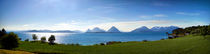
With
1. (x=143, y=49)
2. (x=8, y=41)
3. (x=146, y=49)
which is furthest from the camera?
(x=143, y=49)

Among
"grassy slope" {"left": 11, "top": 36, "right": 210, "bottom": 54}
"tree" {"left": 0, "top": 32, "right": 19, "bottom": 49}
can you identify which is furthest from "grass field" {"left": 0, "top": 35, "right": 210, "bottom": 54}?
"tree" {"left": 0, "top": 32, "right": 19, "bottom": 49}

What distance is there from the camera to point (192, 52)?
709 inches

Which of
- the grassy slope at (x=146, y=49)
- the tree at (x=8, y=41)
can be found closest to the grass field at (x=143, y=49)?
the grassy slope at (x=146, y=49)

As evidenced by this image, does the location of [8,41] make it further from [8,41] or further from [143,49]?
[143,49]

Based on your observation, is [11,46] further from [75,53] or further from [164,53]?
[164,53]

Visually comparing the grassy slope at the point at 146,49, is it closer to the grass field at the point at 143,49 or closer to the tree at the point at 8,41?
the grass field at the point at 143,49

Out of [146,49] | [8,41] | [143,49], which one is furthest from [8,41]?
[146,49]

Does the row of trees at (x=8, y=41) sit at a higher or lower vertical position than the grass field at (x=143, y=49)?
higher

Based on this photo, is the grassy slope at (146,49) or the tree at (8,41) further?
the tree at (8,41)

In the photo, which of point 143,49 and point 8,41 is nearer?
point 8,41

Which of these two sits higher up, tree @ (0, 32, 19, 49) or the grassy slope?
tree @ (0, 32, 19, 49)

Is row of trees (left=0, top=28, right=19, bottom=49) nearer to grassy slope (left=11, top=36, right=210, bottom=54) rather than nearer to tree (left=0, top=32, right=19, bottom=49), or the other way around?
tree (left=0, top=32, right=19, bottom=49)

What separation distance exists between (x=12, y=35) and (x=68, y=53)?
10.8m

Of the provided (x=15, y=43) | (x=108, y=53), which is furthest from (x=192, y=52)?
(x=15, y=43)
